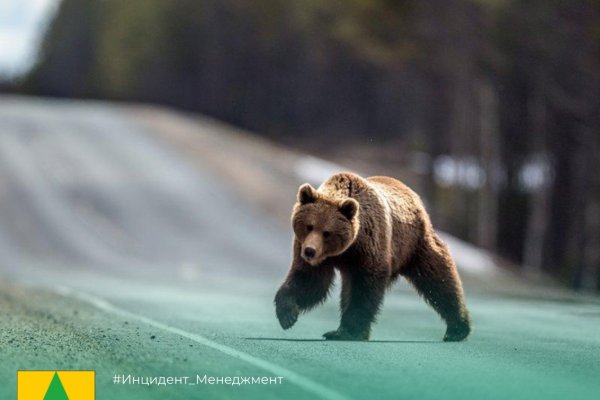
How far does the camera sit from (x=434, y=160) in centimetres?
3800

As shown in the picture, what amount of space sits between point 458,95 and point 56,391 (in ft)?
111

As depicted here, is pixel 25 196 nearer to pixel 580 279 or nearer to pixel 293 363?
pixel 580 279

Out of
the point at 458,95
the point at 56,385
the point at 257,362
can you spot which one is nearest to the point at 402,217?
the point at 257,362

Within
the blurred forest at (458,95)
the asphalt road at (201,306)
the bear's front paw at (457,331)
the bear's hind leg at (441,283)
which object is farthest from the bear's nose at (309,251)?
the blurred forest at (458,95)

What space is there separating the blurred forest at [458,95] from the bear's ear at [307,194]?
18.2m

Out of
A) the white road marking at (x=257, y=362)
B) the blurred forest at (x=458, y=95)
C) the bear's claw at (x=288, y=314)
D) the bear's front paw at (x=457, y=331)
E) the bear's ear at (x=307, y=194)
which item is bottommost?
the white road marking at (x=257, y=362)

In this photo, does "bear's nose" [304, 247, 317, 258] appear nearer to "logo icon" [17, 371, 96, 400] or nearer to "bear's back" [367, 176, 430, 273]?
"bear's back" [367, 176, 430, 273]

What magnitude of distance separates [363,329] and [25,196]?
28.5 m

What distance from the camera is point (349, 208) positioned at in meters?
8.00

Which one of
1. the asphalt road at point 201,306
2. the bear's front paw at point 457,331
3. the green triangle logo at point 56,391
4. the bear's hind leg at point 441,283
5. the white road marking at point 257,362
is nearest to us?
the green triangle logo at point 56,391

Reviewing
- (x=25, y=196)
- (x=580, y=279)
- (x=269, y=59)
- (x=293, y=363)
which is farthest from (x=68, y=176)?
(x=293, y=363)

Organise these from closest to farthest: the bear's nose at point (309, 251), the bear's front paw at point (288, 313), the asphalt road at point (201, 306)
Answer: the asphalt road at point (201, 306)
the bear's nose at point (309, 251)
the bear's front paw at point (288, 313)

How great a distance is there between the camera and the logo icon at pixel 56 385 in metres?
6.43

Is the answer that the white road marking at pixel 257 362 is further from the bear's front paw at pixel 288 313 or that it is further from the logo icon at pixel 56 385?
the logo icon at pixel 56 385
